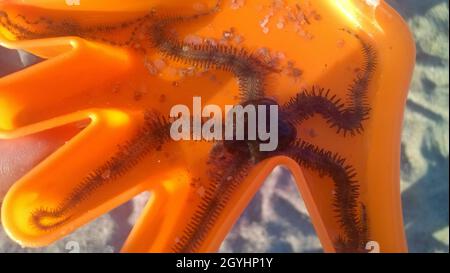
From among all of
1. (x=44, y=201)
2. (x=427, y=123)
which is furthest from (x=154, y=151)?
(x=427, y=123)

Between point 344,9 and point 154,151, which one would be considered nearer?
point 154,151

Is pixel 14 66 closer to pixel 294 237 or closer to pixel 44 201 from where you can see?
pixel 44 201

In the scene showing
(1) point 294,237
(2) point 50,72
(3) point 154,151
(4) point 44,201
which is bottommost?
(1) point 294,237

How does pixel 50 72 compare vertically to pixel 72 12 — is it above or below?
below

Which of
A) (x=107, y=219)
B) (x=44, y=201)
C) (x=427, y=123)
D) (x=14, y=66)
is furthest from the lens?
(x=427, y=123)

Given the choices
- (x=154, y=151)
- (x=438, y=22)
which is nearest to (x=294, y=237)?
(x=154, y=151)

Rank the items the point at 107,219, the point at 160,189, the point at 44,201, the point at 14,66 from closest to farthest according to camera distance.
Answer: the point at 44,201
the point at 160,189
the point at 14,66
the point at 107,219
